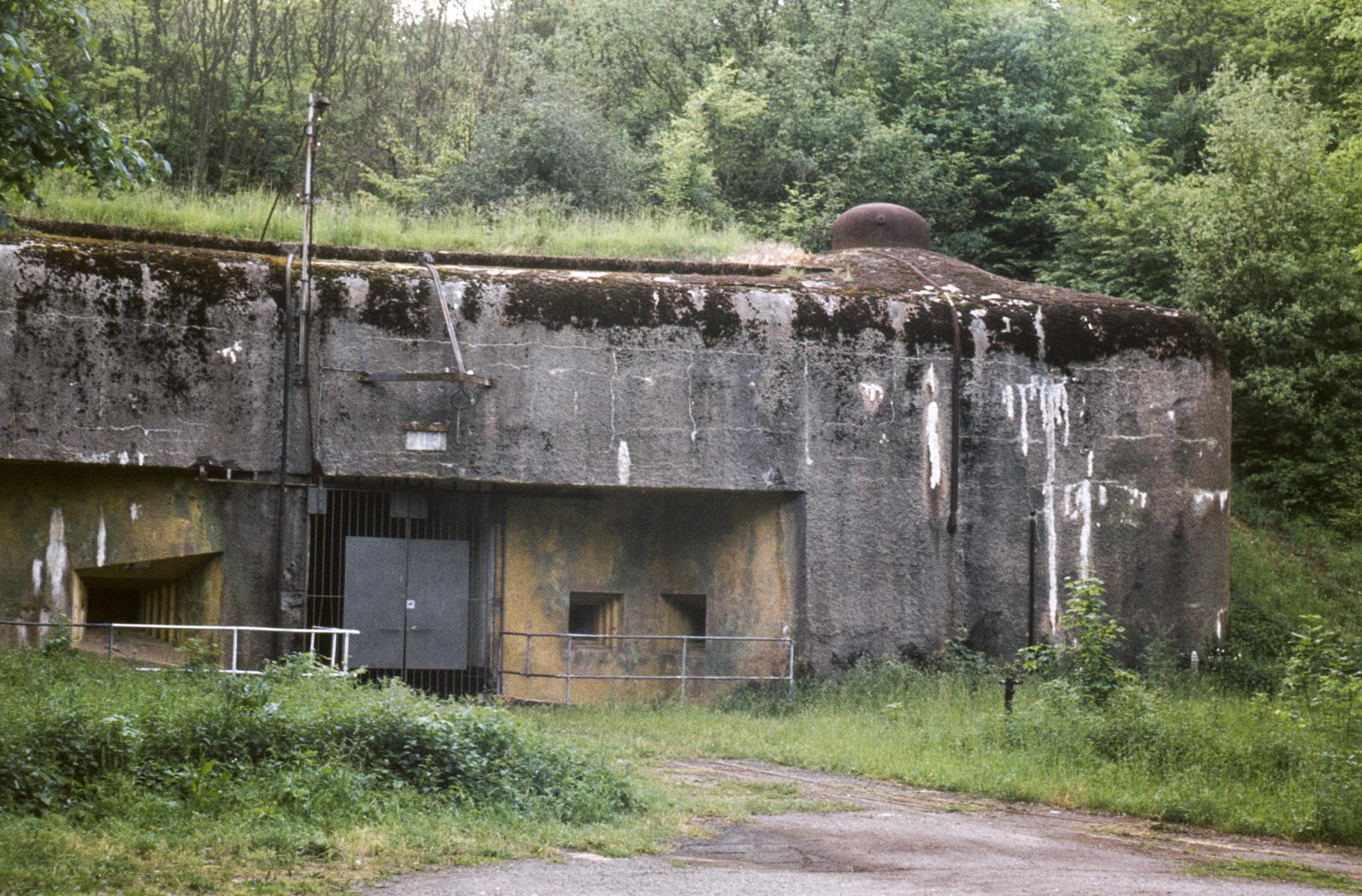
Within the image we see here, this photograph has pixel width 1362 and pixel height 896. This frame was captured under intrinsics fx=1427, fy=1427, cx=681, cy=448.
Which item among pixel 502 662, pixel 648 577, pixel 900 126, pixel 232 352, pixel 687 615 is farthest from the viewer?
pixel 900 126

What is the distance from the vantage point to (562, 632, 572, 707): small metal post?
41.4 ft

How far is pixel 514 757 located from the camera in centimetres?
759

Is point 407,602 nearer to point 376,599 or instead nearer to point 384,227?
point 376,599

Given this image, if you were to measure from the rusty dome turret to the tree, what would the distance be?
28.8 ft

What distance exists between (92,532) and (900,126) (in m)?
16.7

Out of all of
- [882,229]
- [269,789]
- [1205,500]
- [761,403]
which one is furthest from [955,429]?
[269,789]

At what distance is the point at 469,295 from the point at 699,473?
8.57ft

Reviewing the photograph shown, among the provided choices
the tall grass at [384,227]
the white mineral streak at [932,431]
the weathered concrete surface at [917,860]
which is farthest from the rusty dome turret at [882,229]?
the weathered concrete surface at [917,860]

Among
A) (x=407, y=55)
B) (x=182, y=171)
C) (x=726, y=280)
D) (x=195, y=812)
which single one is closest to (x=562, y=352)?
(x=726, y=280)

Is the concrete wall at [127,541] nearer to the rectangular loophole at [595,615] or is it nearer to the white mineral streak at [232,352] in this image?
the white mineral streak at [232,352]

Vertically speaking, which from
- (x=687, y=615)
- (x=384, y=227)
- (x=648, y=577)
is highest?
(x=384, y=227)

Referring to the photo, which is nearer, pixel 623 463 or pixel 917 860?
pixel 917 860

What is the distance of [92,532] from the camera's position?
1177 cm

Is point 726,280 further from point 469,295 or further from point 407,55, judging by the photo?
point 407,55
